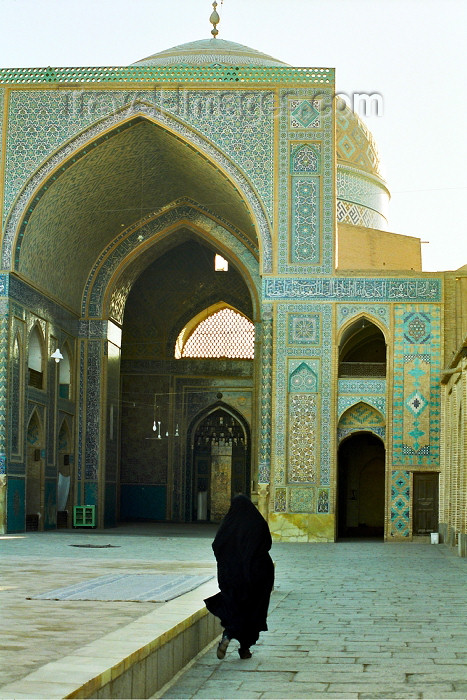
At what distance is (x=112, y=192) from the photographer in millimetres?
19547

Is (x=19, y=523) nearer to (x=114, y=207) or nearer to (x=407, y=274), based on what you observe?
(x=114, y=207)

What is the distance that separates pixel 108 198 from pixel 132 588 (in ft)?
44.0

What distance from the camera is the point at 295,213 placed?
17.7 meters

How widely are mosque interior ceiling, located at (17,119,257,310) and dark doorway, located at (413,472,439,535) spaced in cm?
528

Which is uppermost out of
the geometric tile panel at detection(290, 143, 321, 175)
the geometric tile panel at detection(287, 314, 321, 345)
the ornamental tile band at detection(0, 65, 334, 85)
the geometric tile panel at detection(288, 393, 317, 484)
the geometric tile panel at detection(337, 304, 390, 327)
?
the ornamental tile band at detection(0, 65, 334, 85)

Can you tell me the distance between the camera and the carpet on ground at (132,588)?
639 centimetres

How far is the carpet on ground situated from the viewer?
6395mm

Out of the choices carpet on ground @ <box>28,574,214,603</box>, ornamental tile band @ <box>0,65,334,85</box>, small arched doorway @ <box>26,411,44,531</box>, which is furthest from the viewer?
small arched doorway @ <box>26,411,44,531</box>

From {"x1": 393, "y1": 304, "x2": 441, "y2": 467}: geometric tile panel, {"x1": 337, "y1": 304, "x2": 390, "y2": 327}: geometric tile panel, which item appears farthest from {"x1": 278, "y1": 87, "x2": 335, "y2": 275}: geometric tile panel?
{"x1": 393, "y1": 304, "x2": 441, "y2": 467}: geometric tile panel

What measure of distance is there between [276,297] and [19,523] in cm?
536

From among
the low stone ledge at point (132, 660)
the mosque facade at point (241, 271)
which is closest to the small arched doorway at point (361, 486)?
the mosque facade at point (241, 271)

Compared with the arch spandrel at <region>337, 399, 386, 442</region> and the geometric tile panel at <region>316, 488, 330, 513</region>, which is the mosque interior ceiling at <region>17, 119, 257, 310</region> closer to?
the arch spandrel at <region>337, 399, 386, 442</region>

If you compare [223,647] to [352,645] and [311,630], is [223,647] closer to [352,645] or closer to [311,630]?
[352,645]

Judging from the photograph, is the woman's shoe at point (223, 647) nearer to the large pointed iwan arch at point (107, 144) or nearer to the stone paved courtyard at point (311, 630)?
the stone paved courtyard at point (311, 630)
